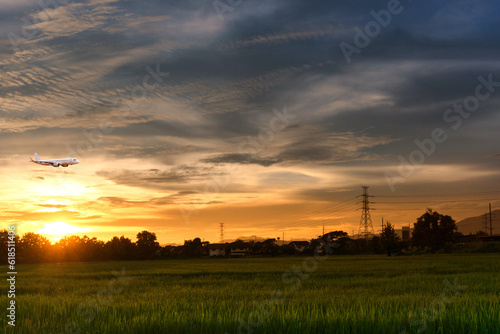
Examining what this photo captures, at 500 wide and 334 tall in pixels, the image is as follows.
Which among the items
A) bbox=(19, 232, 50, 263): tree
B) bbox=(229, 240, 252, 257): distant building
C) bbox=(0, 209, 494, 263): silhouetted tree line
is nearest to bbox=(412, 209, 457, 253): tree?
bbox=(0, 209, 494, 263): silhouetted tree line

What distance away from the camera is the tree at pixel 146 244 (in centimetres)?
14125

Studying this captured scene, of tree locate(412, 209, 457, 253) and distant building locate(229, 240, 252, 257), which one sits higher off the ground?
tree locate(412, 209, 457, 253)

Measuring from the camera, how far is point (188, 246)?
498 ft

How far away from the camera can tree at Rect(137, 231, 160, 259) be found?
141250mm

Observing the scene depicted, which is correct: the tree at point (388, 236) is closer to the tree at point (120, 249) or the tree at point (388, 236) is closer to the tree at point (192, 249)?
the tree at point (192, 249)

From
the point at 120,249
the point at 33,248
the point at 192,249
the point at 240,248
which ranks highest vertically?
the point at 33,248

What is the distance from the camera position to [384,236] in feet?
428

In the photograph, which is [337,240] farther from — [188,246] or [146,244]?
[146,244]

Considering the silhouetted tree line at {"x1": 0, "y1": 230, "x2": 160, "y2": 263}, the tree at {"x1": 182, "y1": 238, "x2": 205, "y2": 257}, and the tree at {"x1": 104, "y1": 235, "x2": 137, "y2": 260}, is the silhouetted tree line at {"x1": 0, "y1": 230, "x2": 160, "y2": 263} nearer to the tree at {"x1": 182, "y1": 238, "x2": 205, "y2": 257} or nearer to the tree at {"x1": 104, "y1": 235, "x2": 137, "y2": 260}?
the tree at {"x1": 104, "y1": 235, "x2": 137, "y2": 260}

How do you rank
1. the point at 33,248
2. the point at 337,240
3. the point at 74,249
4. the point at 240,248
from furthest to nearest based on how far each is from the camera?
1. the point at 240,248
2. the point at 337,240
3. the point at 74,249
4. the point at 33,248

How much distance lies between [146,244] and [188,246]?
13.9 m

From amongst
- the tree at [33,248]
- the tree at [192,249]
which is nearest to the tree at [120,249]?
the tree at [33,248]

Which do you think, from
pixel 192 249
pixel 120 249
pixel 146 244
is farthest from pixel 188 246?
pixel 120 249

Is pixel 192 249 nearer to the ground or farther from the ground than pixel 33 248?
nearer to the ground
